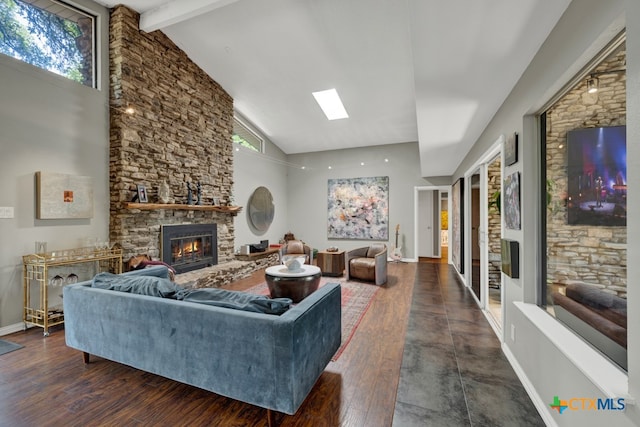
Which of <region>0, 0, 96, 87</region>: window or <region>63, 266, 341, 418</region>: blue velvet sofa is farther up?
<region>0, 0, 96, 87</region>: window

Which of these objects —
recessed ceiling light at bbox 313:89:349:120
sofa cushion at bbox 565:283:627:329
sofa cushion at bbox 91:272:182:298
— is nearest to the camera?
sofa cushion at bbox 565:283:627:329

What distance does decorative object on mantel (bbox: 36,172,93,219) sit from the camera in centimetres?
324

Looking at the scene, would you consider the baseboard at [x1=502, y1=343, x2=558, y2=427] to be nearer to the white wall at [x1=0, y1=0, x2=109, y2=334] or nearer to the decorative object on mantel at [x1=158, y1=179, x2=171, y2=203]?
the decorative object on mantel at [x1=158, y1=179, x2=171, y2=203]

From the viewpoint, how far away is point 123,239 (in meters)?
3.94

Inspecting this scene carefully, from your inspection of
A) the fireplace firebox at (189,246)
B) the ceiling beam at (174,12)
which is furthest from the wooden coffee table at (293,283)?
the ceiling beam at (174,12)

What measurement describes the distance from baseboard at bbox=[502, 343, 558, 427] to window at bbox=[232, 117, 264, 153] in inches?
247

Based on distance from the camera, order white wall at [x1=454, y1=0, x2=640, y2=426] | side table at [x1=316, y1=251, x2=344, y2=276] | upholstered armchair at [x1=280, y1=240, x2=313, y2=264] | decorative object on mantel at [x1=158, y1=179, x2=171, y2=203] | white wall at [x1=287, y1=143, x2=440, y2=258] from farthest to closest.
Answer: white wall at [x1=287, y1=143, x2=440, y2=258] → upholstered armchair at [x1=280, y1=240, x2=313, y2=264] → side table at [x1=316, y1=251, x2=344, y2=276] → decorative object on mantel at [x1=158, y1=179, x2=171, y2=203] → white wall at [x1=454, y1=0, x2=640, y2=426]

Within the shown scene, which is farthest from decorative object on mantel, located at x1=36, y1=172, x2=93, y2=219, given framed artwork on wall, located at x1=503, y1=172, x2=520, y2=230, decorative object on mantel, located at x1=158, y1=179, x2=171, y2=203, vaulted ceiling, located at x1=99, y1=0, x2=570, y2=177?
framed artwork on wall, located at x1=503, y1=172, x2=520, y2=230

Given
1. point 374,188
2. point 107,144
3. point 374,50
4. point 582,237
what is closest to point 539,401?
point 582,237

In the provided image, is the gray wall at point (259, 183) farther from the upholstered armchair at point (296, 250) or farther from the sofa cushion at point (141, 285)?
the sofa cushion at point (141, 285)

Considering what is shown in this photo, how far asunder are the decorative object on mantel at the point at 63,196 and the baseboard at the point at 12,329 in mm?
1229

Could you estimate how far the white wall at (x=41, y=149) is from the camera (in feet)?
9.87

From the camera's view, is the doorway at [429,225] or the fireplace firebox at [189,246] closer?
the fireplace firebox at [189,246]

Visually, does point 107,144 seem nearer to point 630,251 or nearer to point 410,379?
point 410,379
